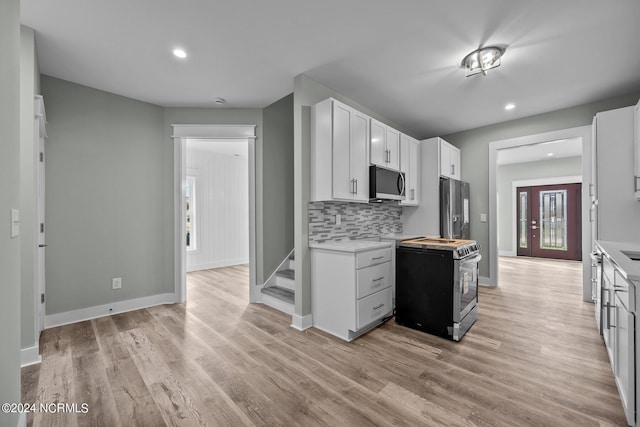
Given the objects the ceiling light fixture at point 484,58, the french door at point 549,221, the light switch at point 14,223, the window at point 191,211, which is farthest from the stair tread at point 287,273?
the french door at point 549,221

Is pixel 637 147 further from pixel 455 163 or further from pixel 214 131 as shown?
A: pixel 214 131

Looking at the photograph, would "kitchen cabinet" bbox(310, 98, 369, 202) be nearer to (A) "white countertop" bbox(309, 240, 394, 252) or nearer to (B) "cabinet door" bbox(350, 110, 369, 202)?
(B) "cabinet door" bbox(350, 110, 369, 202)

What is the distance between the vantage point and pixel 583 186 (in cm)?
375

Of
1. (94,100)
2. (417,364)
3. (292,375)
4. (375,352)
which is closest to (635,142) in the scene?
(417,364)

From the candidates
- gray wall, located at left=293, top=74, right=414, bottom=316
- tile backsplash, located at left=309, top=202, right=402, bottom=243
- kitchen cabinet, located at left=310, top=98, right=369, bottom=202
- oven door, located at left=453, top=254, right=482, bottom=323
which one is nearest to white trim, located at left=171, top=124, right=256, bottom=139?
gray wall, located at left=293, top=74, right=414, bottom=316

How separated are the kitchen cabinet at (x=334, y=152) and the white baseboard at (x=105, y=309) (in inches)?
95.5

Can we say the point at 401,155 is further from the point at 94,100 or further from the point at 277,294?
the point at 94,100

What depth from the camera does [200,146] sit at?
560cm

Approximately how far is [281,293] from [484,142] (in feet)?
13.5

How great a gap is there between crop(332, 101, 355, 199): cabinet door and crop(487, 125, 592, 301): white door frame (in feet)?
9.53

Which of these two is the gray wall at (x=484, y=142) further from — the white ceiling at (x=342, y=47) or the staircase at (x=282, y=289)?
→ the staircase at (x=282, y=289)

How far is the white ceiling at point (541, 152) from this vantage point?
5769mm

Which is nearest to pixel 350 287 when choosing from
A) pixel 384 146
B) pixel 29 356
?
pixel 384 146

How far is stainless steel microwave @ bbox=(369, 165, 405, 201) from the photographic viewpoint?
3.21 m
